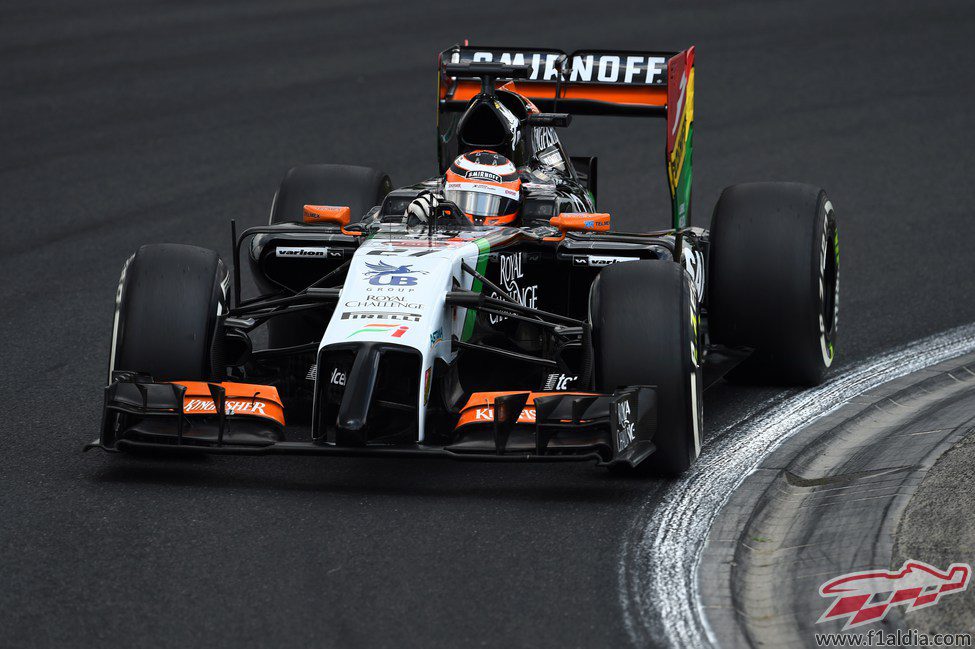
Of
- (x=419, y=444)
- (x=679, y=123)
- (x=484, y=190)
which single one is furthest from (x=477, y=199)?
(x=419, y=444)

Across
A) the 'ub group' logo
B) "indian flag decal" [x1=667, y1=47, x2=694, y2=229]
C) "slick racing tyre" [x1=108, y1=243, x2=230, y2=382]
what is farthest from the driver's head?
"slick racing tyre" [x1=108, y1=243, x2=230, y2=382]

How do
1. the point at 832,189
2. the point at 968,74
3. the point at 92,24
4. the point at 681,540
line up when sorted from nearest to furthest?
1. the point at 681,540
2. the point at 832,189
3. the point at 968,74
4. the point at 92,24

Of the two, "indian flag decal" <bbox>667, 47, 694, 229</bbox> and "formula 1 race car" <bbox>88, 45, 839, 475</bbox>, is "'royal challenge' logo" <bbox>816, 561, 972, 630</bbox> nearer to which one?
"formula 1 race car" <bbox>88, 45, 839, 475</bbox>

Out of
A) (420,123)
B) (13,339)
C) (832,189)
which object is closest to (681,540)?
(13,339)

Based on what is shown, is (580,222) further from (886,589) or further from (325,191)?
(886,589)

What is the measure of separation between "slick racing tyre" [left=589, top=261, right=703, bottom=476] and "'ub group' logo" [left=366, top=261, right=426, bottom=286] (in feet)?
2.96

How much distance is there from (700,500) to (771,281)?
2061 millimetres

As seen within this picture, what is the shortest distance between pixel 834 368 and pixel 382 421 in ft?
11.7

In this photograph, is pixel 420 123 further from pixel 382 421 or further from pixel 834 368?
pixel 382 421

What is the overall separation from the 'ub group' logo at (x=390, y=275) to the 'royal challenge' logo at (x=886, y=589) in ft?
8.29

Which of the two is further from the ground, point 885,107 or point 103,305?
point 885,107

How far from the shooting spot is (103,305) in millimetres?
10406

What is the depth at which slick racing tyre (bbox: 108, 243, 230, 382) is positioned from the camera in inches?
275

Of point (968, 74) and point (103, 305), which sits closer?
point (103, 305)
